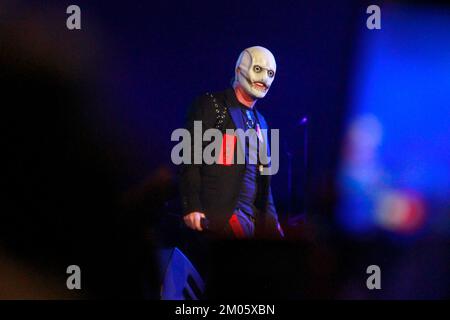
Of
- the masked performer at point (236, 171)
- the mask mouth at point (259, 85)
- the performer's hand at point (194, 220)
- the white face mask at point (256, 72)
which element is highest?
the white face mask at point (256, 72)

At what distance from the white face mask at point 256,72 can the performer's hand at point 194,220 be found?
50 centimetres

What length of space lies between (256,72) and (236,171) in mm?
384

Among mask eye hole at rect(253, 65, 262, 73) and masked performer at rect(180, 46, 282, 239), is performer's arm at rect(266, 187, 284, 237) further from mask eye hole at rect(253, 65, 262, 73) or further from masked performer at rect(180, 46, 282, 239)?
mask eye hole at rect(253, 65, 262, 73)

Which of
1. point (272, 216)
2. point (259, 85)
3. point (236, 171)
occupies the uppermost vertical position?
point (259, 85)

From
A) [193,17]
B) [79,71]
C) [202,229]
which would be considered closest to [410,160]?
[202,229]

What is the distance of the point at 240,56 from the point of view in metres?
2.06

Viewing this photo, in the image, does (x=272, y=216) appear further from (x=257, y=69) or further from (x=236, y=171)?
(x=257, y=69)

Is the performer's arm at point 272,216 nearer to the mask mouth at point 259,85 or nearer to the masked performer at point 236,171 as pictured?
the masked performer at point 236,171

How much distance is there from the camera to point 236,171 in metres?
1.98

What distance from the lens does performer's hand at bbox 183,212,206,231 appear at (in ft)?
6.30

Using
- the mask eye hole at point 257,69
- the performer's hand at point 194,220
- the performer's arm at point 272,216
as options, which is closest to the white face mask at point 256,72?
the mask eye hole at point 257,69

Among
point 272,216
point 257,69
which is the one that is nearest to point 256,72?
point 257,69

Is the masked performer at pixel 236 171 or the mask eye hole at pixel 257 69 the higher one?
the mask eye hole at pixel 257 69

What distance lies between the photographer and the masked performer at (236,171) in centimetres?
194
